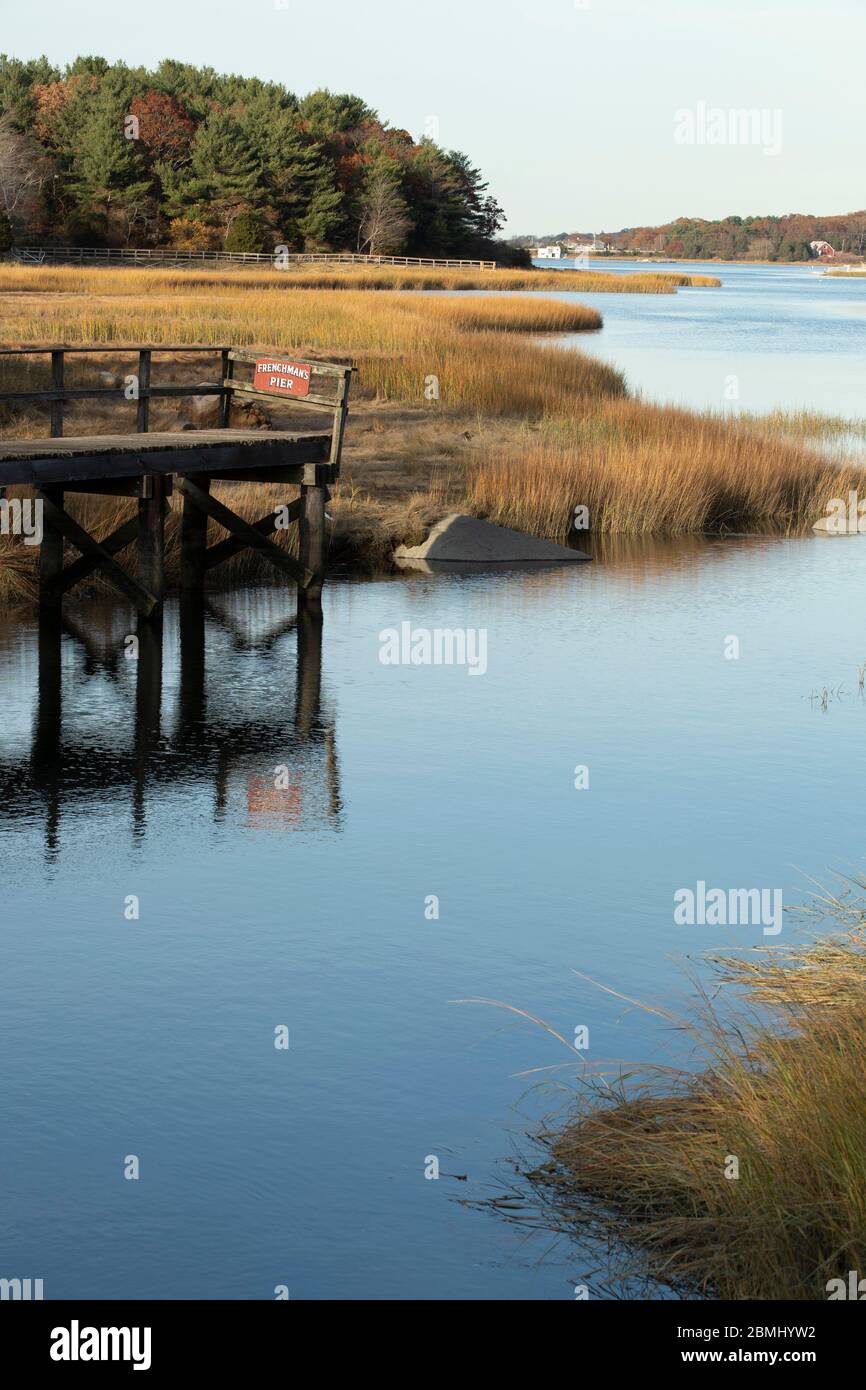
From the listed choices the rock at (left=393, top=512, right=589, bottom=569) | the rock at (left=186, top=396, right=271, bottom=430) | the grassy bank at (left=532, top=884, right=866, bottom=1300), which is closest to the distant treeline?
the rock at (left=186, top=396, right=271, bottom=430)

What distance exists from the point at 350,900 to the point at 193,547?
8.34 meters

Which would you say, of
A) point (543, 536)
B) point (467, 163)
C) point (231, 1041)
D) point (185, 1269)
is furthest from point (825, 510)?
point (467, 163)

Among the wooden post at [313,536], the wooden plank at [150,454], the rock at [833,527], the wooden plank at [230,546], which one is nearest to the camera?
the wooden plank at [150,454]

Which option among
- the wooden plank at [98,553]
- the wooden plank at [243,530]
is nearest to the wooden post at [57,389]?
the wooden plank at [98,553]

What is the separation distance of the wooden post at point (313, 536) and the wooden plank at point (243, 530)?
0.23ft

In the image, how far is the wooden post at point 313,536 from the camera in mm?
16766

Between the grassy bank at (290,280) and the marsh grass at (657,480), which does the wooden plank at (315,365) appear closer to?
the marsh grass at (657,480)

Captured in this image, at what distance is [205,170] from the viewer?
10688 centimetres

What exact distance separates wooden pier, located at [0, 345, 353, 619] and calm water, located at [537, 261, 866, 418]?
1422cm

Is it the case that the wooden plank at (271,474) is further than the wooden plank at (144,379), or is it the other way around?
the wooden plank at (271,474)
